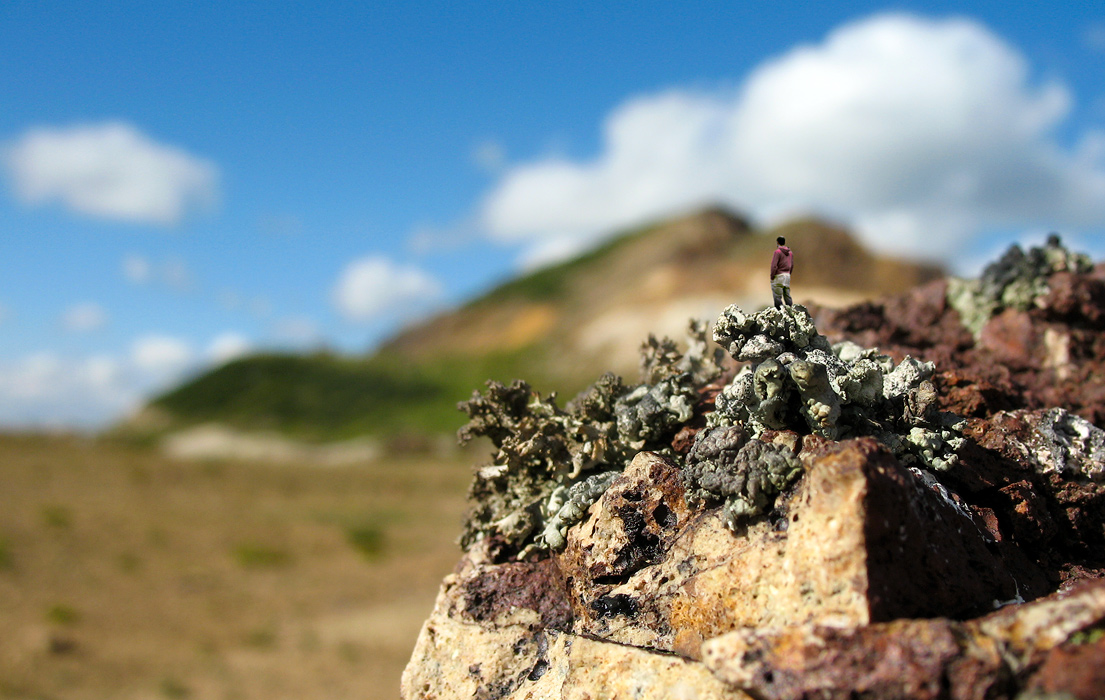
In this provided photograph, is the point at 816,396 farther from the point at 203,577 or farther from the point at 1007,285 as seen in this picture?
the point at 203,577

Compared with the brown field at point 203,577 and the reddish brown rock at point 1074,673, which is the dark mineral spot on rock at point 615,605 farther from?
the brown field at point 203,577

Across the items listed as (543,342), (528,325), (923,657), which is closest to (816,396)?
(923,657)

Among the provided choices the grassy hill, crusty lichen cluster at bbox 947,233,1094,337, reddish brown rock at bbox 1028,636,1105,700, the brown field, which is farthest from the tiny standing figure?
the grassy hill

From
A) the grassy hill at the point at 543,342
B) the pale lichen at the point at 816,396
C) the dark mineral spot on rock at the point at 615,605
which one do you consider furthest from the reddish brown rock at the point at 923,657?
the grassy hill at the point at 543,342

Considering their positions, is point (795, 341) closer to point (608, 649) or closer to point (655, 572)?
point (655, 572)

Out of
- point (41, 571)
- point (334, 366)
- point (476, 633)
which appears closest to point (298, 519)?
point (41, 571)

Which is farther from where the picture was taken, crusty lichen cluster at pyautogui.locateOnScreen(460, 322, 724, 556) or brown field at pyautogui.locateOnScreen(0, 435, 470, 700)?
brown field at pyautogui.locateOnScreen(0, 435, 470, 700)

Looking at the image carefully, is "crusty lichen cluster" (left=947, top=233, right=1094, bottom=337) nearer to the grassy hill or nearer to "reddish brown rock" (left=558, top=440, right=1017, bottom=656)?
"reddish brown rock" (left=558, top=440, right=1017, bottom=656)
